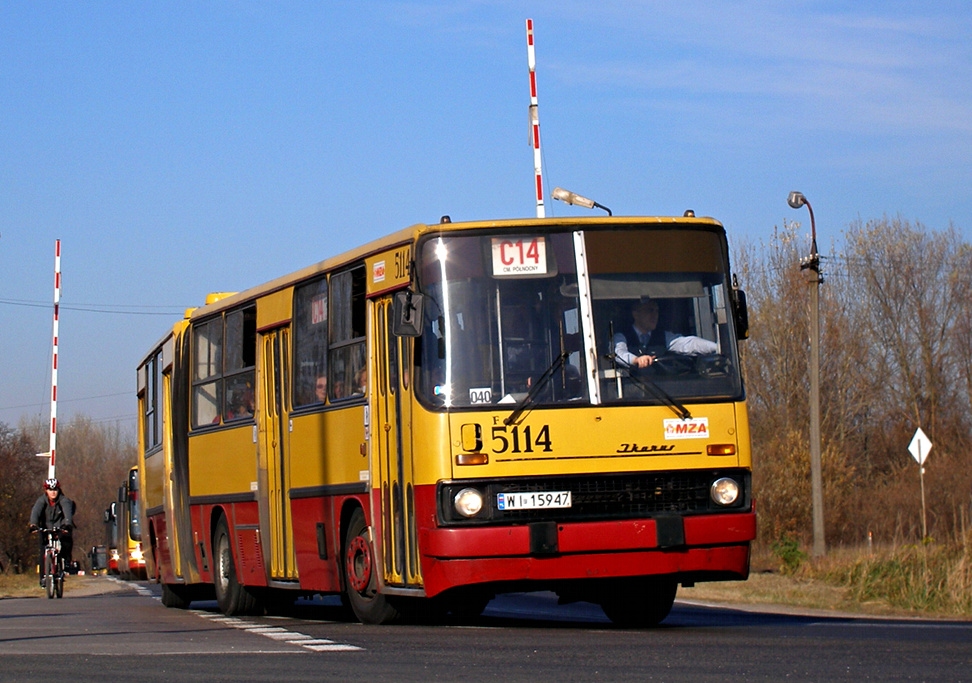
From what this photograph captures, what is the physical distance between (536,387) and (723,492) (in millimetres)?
1583

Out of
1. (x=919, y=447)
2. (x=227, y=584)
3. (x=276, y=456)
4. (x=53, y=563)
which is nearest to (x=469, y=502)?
(x=276, y=456)

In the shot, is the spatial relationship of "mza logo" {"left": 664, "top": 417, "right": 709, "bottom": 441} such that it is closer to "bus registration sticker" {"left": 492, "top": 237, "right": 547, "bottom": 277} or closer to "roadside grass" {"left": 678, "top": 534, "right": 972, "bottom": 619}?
"bus registration sticker" {"left": 492, "top": 237, "right": 547, "bottom": 277}

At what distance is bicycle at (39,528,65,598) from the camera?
2655cm

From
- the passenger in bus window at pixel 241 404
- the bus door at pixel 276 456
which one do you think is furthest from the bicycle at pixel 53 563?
the bus door at pixel 276 456

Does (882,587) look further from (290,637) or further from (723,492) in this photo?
(290,637)

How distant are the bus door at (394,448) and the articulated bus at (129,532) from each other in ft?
93.6

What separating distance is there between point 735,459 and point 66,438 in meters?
137

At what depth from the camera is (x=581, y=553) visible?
469 inches

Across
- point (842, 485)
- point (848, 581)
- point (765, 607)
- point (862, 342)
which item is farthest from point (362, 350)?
point (862, 342)

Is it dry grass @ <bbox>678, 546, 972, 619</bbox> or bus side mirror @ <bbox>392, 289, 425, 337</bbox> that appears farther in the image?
dry grass @ <bbox>678, 546, 972, 619</bbox>

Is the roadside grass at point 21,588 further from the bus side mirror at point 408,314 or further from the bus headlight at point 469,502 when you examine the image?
the bus headlight at point 469,502

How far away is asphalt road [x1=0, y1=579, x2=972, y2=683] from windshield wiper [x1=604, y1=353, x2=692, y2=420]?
62.5 inches

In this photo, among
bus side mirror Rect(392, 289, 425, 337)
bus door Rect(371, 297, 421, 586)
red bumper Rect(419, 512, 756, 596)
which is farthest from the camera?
bus door Rect(371, 297, 421, 586)

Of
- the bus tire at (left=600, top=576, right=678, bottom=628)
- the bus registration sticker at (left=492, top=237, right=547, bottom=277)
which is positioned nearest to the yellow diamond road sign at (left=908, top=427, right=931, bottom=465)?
the bus tire at (left=600, top=576, right=678, bottom=628)
